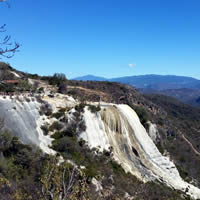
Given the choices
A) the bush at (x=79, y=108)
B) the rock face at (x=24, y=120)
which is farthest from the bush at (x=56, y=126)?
the bush at (x=79, y=108)

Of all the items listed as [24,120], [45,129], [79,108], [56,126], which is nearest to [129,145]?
[79,108]

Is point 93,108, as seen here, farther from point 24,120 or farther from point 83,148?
point 24,120

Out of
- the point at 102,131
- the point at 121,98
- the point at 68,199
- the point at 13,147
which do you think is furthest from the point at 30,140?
the point at 121,98

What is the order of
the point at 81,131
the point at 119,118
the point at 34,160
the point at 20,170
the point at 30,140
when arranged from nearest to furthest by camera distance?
the point at 20,170
the point at 34,160
the point at 30,140
the point at 81,131
the point at 119,118

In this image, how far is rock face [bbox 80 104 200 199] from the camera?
27570mm

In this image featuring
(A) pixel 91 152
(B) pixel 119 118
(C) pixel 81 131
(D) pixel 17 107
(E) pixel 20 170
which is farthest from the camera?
(B) pixel 119 118

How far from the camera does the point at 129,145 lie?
30.0 meters

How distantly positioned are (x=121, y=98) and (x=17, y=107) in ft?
126

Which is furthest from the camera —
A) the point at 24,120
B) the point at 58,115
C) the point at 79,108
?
the point at 79,108

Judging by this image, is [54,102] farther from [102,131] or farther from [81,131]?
[102,131]

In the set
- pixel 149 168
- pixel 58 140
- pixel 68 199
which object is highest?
pixel 68 199

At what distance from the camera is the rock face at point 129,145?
1085 inches

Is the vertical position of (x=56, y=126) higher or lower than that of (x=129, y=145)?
higher

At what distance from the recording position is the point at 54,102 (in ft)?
92.3
